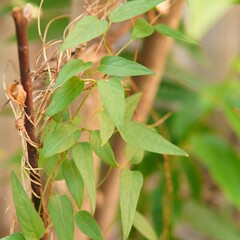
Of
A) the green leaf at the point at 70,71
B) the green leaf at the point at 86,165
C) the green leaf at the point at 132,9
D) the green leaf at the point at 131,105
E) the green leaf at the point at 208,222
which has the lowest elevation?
the green leaf at the point at 208,222

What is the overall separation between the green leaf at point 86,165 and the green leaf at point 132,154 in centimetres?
6

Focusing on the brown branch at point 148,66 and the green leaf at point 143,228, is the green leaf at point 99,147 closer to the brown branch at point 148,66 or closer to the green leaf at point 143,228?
the green leaf at point 143,228

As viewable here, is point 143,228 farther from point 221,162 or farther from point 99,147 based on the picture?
point 221,162

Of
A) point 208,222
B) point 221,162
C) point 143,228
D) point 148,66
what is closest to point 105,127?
point 143,228

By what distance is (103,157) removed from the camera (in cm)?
46

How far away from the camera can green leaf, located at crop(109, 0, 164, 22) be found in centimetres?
42

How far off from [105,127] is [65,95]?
0.13 ft

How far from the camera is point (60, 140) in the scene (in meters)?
0.43

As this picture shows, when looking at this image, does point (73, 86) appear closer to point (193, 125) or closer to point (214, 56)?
point (193, 125)

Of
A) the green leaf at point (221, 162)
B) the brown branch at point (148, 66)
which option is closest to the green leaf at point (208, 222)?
the green leaf at point (221, 162)

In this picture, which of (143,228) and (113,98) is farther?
(143,228)

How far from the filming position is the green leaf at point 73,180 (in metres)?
0.45

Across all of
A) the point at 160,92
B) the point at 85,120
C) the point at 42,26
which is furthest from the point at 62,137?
the point at 160,92

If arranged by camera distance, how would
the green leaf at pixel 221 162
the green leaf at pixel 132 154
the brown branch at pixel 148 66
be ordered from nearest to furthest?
1. the green leaf at pixel 132 154
2. the brown branch at pixel 148 66
3. the green leaf at pixel 221 162
